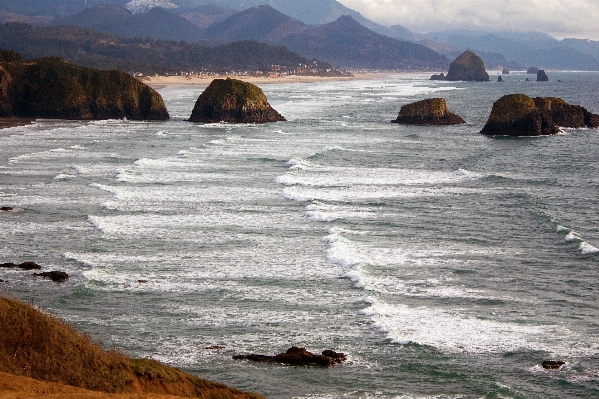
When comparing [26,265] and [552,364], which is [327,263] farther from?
[552,364]

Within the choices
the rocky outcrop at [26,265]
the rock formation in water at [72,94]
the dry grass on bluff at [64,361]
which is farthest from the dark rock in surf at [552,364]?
the rock formation in water at [72,94]

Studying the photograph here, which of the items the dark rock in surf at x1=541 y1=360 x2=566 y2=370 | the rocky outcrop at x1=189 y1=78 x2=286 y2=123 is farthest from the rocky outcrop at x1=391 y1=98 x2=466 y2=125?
the dark rock in surf at x1=541 y1=360 x2=566 y2=370

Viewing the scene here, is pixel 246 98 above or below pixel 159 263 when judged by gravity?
above

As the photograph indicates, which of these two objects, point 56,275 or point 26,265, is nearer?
point 56,275

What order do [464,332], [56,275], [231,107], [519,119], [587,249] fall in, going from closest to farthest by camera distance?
[464,332]
[56,275]
[587,249]
[519,119]
[231,107]

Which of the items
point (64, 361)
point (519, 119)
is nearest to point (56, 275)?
point (64, 361)

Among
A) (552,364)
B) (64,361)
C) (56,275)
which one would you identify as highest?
(64,361)

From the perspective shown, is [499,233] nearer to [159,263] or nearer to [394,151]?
[159,263]

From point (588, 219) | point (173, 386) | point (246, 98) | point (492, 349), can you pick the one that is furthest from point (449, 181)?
point (246, 98)
